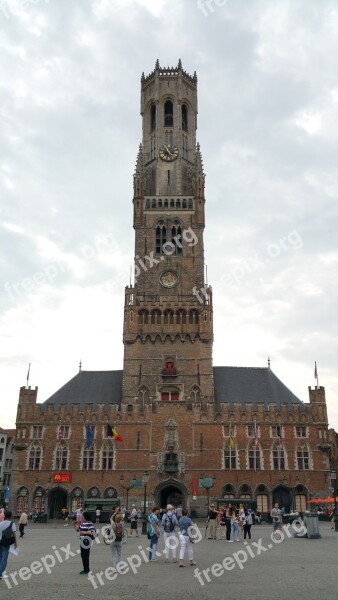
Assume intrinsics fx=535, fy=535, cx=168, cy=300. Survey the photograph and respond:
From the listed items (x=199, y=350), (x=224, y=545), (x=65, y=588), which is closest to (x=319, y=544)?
(x=224, y=545)

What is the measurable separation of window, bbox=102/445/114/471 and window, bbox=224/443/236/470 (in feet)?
39.0

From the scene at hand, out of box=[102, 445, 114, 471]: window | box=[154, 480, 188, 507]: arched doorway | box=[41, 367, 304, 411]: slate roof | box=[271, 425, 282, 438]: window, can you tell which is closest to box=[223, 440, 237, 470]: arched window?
box=[41, 367, 304, 411]: slate roof

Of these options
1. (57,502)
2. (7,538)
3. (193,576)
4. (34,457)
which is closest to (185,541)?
(193,576)

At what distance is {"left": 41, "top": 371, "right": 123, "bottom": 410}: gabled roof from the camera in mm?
60562

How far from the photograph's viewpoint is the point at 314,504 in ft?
180

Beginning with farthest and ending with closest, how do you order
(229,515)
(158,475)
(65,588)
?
1. (158,475)
2. (229,515)
3. (65,588)

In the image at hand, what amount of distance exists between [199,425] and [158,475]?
6.66m

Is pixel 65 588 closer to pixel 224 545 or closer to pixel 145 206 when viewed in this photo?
pixel 224 545

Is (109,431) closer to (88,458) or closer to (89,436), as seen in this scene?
(89,436)

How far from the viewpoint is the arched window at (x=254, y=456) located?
55.8 m

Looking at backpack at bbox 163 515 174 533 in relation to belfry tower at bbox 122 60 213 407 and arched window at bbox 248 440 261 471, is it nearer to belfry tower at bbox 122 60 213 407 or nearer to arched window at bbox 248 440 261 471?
belfry tower at bbox 122 60 213 407

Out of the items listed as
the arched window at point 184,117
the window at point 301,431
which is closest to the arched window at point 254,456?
the window at point 301,431

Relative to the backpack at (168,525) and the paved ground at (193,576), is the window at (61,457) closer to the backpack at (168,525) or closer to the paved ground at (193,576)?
the paved ground at (193,576)

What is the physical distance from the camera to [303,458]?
56094 mm
